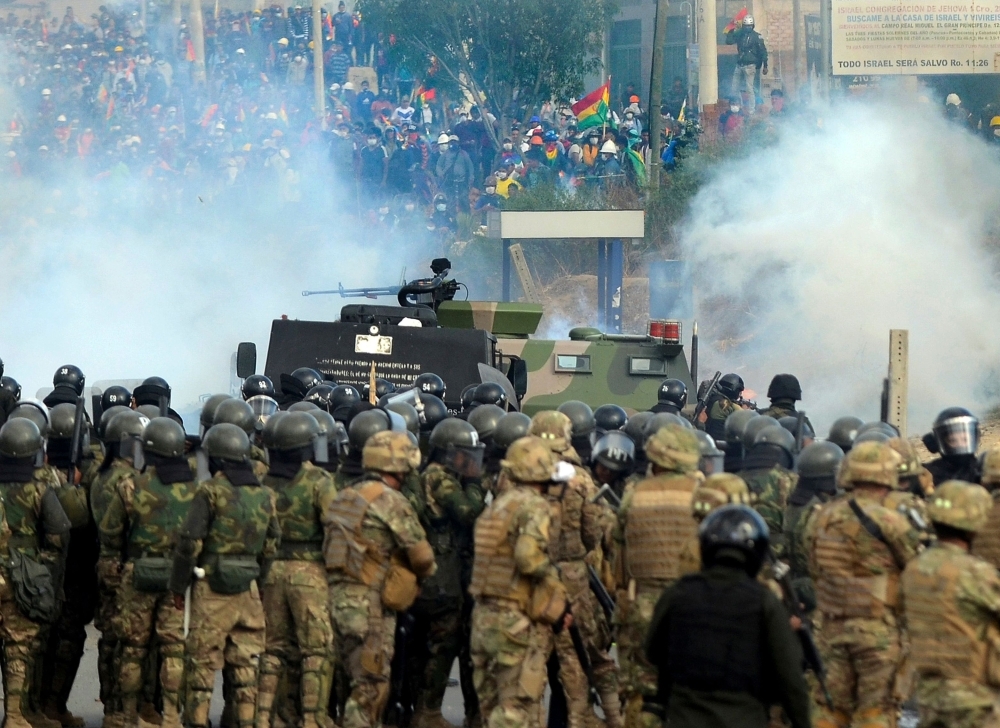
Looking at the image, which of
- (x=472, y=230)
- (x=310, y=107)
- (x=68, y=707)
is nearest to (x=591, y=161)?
(x=472, y=230)

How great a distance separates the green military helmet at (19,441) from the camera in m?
8.70

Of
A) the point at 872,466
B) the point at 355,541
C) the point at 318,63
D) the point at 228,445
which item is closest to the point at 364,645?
the point at 355,541

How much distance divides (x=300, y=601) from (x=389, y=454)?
0.93 meters

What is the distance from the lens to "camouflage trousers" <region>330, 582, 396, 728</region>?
7.93 m

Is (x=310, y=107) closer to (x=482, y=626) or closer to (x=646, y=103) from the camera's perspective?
(x=646, y=103)

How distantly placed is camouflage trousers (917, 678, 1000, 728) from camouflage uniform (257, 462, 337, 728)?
313 cm

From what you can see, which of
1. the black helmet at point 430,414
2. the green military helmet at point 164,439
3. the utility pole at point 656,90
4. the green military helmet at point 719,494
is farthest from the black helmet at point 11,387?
the utility pole at point 656,90

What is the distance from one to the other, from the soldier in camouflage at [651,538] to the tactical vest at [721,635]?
1.66m

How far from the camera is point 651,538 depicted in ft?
24.1

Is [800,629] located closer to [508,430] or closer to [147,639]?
[508,430]

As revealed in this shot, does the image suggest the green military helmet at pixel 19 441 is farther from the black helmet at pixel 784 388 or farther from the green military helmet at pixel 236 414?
the black helmet at pixel 784 388

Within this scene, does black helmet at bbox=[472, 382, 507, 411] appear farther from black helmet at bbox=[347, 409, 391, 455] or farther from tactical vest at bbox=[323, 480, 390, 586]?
tactical vest at bbox=[323, 480, 390, 586]

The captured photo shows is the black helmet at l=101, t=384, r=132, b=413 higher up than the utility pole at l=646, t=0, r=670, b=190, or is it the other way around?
the utility pole at l=646, t=0, r=670, b=190

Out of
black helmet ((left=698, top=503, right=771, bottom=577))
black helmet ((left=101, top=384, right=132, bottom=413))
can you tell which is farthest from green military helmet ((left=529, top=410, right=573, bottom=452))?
black helmet ((left=101, top=384, right=132, bottom=413))
